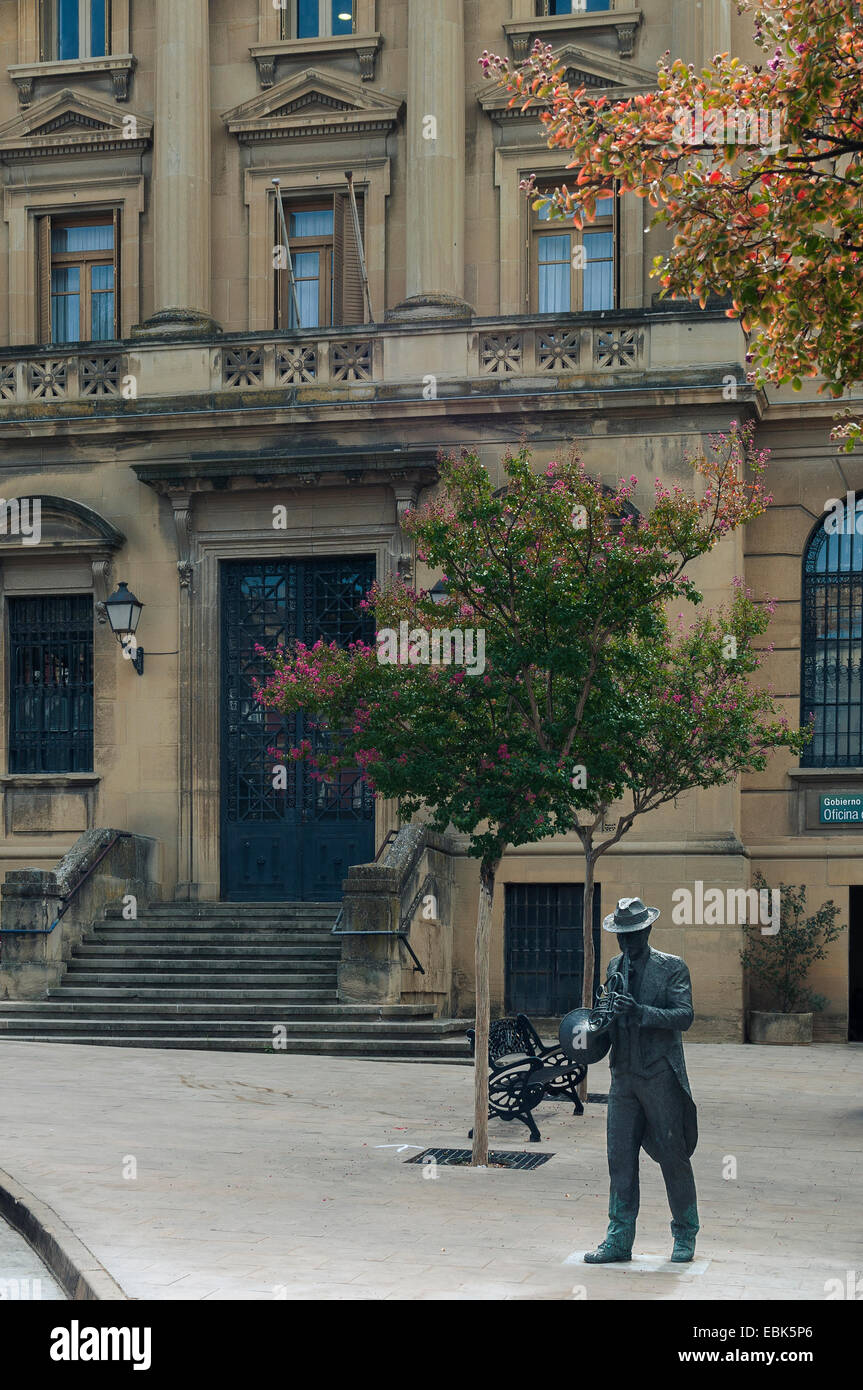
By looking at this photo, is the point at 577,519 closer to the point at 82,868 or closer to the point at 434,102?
the point at 82,868

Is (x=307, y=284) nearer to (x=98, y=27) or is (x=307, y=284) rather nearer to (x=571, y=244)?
(x=571, y=244)

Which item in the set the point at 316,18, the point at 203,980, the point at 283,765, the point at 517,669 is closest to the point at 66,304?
the point at 316,18

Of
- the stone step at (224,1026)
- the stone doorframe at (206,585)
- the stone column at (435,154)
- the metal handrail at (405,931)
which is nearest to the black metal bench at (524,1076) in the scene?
the stone step at (224,1026)

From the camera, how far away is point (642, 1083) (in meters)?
9.52

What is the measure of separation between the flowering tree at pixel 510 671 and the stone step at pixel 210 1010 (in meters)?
5.79

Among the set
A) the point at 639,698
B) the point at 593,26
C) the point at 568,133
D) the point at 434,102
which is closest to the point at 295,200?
the point at 434,102

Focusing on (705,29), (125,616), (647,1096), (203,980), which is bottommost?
(203,980)

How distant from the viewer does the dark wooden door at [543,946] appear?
2358 centimetres

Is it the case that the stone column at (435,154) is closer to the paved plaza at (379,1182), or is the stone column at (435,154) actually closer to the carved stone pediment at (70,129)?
the carved stone pediment at (70,129)

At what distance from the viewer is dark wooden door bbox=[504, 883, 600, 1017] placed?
23.6 meters

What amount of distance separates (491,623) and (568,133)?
4149mm

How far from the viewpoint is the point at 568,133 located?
11.4m

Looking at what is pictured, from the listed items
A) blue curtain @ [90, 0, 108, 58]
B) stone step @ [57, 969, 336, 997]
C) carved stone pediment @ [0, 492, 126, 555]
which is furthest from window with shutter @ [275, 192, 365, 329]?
stone step @ [57, 969, 336, 997]

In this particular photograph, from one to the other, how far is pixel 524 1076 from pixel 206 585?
38.1ft
